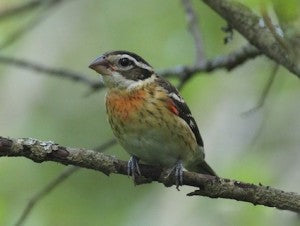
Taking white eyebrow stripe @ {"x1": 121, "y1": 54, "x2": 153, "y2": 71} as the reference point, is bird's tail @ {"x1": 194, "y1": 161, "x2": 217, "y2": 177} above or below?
below

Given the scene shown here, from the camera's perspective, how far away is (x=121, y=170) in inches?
156

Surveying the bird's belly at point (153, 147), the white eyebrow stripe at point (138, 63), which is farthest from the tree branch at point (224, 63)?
the bird's belly at point (153, 147)

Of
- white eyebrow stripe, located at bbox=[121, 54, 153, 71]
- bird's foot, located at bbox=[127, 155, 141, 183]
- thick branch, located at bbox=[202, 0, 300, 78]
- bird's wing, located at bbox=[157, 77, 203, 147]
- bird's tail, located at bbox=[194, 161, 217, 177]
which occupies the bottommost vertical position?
bird's tail, located at bbox=[194, 161, 217, 177]

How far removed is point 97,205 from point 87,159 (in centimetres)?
392

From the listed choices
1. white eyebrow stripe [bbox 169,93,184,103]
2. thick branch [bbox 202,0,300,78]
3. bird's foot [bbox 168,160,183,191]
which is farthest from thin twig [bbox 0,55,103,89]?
thick branch [bbox 202,0,300,78]

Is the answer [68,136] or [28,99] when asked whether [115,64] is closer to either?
[68,136]

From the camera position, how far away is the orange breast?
5289 mm

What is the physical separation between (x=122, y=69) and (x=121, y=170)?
5.42ft

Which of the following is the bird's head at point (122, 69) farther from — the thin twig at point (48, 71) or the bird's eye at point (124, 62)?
the thin twig at point (48, 71)

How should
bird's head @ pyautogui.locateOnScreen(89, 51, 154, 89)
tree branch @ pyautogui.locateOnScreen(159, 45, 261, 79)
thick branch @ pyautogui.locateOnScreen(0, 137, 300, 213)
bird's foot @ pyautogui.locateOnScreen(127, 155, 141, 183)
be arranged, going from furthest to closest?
tree branch @ pyautogui.locateOnScreen(159, 45, 261, 79) < bird's head @ pyautogui.locateOnScreen(89, 51, 154, 89) < bird's foot @ pyautogui.locateOnScreen(127, 155, 141, 183) < thick branch @ pyautogui.locateOnScreen(0, 137, 300, 213)

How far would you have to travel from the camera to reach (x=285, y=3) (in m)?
2.67

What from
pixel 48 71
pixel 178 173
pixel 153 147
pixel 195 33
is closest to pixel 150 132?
pixel 153 147

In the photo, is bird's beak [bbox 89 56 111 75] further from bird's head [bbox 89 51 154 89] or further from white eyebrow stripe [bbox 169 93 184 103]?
white eyebrow stripe [bbox 169 93 184 103]

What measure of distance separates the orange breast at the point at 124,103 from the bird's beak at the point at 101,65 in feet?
0.63
